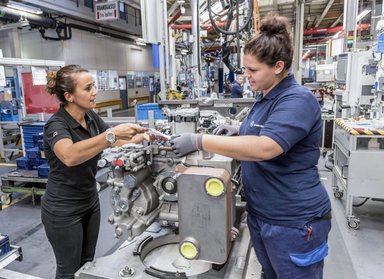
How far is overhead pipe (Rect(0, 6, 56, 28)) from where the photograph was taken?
20.8 ft

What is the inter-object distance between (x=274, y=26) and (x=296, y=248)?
2.60 feet

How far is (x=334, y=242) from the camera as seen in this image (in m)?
2.74

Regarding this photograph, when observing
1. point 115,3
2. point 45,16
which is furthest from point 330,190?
point 45,16

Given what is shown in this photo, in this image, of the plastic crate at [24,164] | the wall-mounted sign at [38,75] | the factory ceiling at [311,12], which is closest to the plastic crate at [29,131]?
the plastic crate at [24,164]

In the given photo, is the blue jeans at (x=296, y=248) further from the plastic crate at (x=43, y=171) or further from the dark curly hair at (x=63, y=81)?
the plastic crate at (x=43, y=171)

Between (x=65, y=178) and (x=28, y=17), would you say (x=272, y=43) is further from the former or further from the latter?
(x=28, y=17)

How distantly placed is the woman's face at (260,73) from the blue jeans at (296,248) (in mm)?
522

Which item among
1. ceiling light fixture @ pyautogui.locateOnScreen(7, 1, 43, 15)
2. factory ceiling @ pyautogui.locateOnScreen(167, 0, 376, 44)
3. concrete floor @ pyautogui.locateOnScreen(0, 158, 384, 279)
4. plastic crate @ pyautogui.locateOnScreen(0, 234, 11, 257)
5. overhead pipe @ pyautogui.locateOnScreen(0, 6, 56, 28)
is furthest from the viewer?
factory ceiling @ pyautogui.locateOnScreen(167, 0, 376, 44)

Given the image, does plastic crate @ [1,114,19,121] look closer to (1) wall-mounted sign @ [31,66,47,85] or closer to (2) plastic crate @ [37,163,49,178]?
(1) wall-mounted sign @ [31,66,47,85]

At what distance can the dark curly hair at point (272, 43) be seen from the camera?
3.40 ft

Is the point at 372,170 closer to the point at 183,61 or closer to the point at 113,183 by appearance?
the point at 113,183

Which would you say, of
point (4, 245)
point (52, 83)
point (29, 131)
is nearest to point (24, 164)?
point (29, 131)

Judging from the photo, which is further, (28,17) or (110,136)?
(28,17)

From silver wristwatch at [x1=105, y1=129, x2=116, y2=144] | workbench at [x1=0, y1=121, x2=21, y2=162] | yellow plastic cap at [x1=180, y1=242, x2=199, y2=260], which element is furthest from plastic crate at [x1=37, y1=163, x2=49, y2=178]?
yellow plastic cap at [x1=180, y1=242, x2=199, y2=260]
